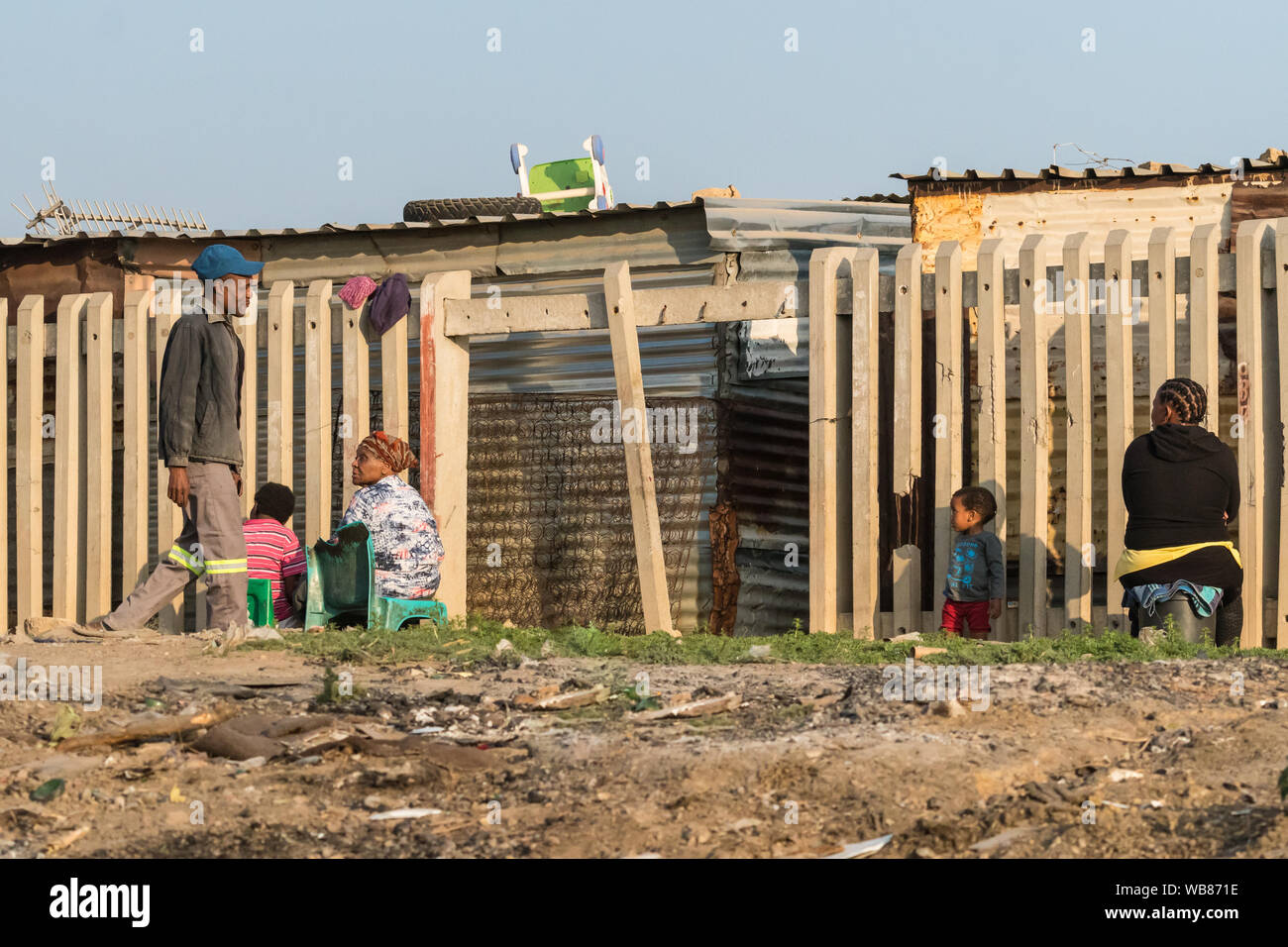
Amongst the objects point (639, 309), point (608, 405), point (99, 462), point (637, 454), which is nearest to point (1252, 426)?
point (637, 454)

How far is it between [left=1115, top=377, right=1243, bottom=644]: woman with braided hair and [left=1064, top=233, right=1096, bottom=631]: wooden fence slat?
485 millimetres

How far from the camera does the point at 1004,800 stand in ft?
12.6

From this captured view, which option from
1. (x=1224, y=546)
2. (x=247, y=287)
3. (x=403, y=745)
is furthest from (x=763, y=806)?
(x=247, y=287)

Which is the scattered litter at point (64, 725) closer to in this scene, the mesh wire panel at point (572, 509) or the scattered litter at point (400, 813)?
the scattered litter at point (400, 813)

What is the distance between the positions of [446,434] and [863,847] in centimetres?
513

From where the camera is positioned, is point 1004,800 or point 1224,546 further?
point 1224,546

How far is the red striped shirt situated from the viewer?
25.5 ft

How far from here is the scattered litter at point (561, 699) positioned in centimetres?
515

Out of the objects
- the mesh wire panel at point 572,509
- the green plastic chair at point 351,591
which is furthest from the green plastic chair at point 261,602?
the mesh wire panel at point 572,509

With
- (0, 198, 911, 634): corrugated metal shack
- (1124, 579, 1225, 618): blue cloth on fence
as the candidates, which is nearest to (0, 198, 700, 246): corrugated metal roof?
(0, 198, 911, 634): corrugated metal shack

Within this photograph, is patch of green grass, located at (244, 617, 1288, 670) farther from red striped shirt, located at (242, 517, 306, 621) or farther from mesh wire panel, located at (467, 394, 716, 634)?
mesh wire panel, located at (467, 394, 716, 634)

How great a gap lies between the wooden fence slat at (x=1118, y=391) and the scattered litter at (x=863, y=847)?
3813 millimetres
